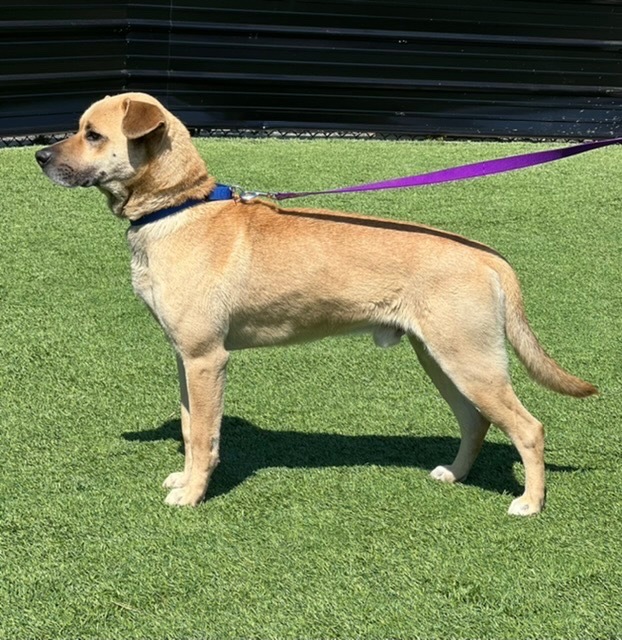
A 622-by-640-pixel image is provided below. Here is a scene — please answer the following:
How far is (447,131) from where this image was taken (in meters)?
11.0

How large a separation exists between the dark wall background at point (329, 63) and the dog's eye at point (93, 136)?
252 inches

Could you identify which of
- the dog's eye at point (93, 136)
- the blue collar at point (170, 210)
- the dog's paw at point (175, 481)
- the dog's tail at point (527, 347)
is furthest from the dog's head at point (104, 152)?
the dog's tail at point (527, 347)

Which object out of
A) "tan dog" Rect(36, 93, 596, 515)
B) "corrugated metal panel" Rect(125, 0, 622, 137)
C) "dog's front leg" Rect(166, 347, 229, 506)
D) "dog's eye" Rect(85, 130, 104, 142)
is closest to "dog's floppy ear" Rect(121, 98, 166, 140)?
"tan dog" Rect(36, 93, 596, 515)

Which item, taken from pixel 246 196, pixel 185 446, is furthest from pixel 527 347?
pixel 185 446

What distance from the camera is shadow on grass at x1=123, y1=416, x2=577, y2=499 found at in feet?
14.0

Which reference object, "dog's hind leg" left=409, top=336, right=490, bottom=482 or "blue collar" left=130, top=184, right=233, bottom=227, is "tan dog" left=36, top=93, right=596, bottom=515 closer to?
"blue collar" left=130, top=184, right=233, bottom=227

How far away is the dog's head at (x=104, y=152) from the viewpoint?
3.80 m

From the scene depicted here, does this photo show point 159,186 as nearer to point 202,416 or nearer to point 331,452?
point 202,416

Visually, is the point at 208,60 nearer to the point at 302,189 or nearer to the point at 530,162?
the point at 302,189

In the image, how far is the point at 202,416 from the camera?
382 centimetres

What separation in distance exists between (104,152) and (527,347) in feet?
6.46

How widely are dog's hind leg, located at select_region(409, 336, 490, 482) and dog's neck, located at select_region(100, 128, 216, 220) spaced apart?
4.05 ft

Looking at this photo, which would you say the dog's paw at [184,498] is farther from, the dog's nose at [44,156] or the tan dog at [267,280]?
the dog's nose at [44,156]

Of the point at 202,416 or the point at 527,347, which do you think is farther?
the point at 527,347
